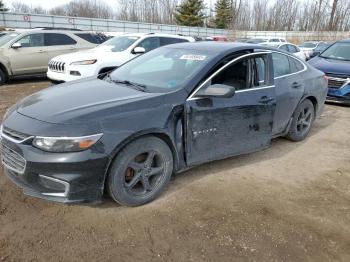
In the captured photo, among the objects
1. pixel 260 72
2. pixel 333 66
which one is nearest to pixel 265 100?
pixel 260 72

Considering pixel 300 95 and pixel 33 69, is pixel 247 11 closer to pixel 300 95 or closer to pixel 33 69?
pixel 33 69

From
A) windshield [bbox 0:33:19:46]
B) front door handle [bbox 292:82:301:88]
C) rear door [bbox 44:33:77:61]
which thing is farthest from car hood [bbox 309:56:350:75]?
windshield [bbox 0:33:19:46]

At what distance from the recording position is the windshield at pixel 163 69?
13.1ft

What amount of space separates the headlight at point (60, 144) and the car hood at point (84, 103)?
172 mm

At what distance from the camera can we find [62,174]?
3.05m

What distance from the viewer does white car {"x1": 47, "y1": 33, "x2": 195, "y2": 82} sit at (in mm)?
8820

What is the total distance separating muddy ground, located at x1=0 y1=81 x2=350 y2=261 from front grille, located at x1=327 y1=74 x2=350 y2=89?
450cm

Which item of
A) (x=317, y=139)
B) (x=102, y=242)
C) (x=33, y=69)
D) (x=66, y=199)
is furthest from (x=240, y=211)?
(x=33, y=69)

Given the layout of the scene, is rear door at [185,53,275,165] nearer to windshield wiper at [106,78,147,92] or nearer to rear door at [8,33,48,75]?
windshield wiper at [106,78,147,92]

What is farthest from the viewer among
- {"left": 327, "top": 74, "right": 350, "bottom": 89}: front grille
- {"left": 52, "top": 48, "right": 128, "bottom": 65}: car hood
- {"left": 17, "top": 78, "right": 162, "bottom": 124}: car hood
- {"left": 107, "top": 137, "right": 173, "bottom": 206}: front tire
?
{"left": 52, "top": 48, "right": 128, "bottom": 65}: car hood

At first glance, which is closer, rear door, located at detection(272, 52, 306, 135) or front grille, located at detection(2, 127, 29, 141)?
front grille, located at detection(2, 127, 29, 141)

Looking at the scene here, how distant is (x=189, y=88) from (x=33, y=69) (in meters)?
8.91

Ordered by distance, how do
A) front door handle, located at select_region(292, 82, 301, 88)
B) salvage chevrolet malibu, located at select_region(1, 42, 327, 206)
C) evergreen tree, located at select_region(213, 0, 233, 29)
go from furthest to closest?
1. evergreen tree, located at select_region(213, 0, 233, 29)
2. front door handle, located at select_region(292, 82, 301, 88)
3. salvage chevrolet malibu, located at select_region(1, 42, 327, 206)

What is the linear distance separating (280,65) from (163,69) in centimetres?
186
